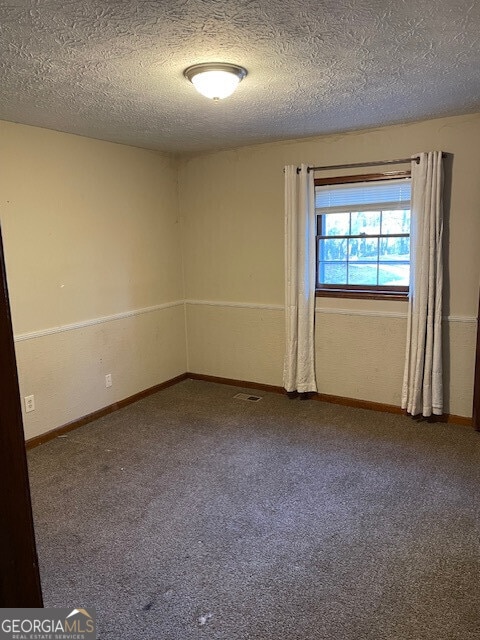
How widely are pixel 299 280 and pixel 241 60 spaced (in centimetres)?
226

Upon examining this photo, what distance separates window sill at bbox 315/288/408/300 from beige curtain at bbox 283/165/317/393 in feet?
0.40

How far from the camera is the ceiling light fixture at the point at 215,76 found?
88.9 inches

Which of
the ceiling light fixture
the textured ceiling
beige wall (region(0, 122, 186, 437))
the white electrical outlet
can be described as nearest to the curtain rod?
the textured ceiling

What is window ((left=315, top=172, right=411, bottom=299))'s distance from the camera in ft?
12.6

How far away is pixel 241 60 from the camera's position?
2207 mm

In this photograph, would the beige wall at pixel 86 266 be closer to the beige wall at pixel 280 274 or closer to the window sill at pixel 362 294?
the beige wall at pixel 280 274

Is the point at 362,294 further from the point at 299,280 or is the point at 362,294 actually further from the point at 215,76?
the point at 215,76

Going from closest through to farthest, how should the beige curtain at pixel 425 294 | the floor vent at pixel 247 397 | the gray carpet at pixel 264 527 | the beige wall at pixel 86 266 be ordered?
the gray carpet at pixel 264 527 → the beige wall at pixel 86 266 → the beige curtain at pixel 425 294 → the floor vent at pixel 247 397

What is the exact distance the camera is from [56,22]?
1.79 metres

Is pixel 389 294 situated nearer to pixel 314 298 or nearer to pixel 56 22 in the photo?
pixel 314 298

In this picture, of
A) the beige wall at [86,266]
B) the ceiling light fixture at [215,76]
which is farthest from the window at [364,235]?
the ceiling light fixture at [215,76]

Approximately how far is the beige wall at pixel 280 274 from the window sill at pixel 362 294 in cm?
5

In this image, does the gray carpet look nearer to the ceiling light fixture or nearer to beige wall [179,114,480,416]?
beige wall [179,114,480,416]

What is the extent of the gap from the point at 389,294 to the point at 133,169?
101 inches
